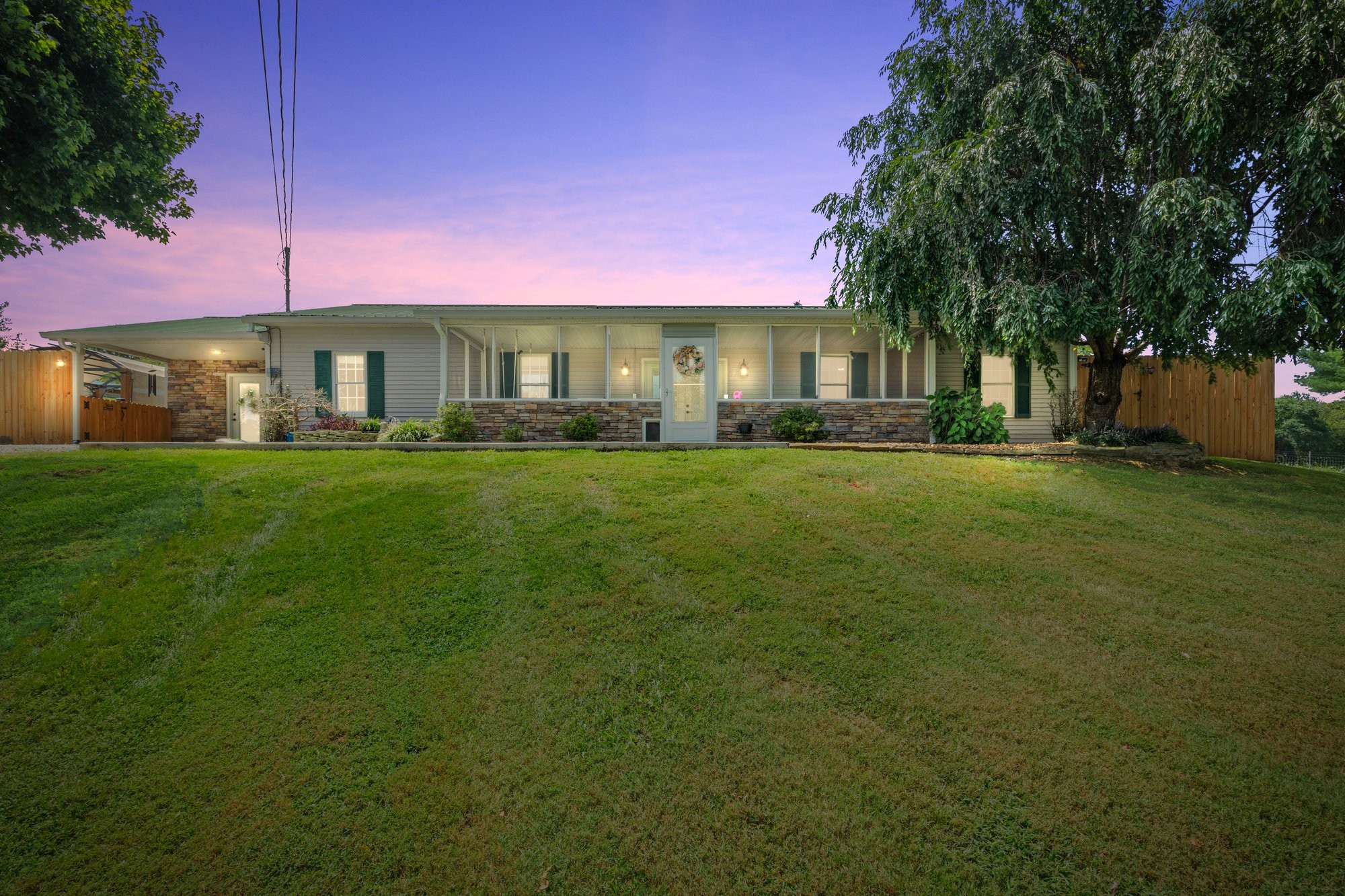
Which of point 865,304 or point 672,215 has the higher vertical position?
point 672,215

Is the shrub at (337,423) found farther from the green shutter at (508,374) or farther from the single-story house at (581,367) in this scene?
the green shutter at (508,374)

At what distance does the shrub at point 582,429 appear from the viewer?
39.9ft

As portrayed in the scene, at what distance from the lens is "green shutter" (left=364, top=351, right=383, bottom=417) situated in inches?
551

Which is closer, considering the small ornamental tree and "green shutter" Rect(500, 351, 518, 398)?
the small ornamental tree

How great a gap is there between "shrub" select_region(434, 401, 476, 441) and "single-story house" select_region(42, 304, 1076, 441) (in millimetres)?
484

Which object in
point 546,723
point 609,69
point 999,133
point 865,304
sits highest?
point 609,69

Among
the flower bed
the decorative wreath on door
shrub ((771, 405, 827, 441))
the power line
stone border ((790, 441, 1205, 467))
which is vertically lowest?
stone border ((790, 441, 1205, 467))

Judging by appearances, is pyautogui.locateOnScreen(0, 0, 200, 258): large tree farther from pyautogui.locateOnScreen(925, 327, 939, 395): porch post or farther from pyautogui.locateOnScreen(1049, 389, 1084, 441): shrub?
pyautogui.locateOnScreen(1049, 389, 1084, 441): shrub

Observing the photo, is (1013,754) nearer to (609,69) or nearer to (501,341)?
(501,341)

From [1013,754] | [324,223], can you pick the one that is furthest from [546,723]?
[324,223]

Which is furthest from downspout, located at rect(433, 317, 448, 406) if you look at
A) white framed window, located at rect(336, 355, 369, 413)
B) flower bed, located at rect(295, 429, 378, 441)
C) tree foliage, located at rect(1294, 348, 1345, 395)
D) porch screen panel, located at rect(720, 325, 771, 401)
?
tree foliage, located at rect(1294, 348, 1345, 395)

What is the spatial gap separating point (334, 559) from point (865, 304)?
29.6 ft

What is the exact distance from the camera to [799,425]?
40.2 ft

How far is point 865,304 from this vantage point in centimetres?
1041
